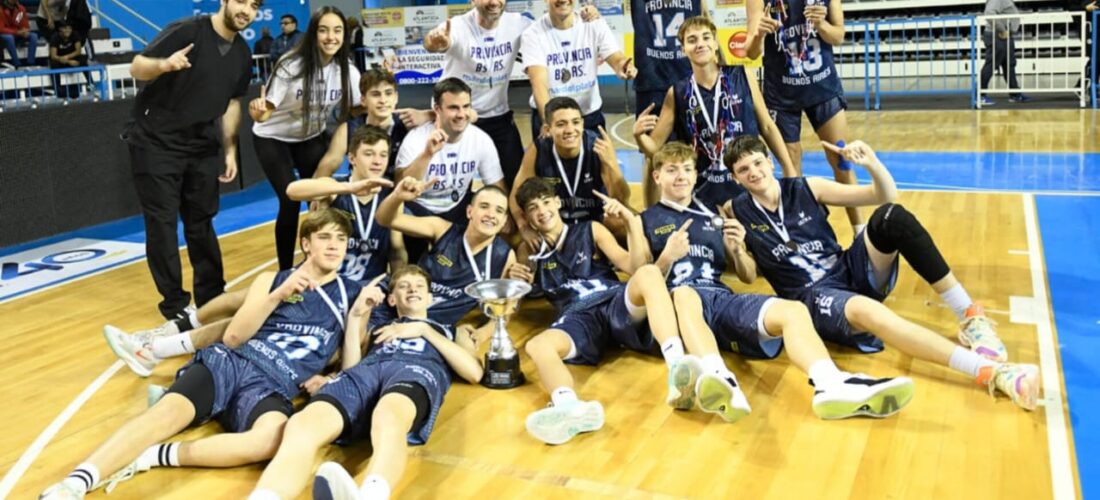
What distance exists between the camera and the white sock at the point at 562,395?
154 inches

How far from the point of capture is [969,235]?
679 centimetres

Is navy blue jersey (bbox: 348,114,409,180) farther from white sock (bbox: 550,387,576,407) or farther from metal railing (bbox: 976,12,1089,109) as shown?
metal railing (bbox: 976,12,1089,109)

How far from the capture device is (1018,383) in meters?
3.83

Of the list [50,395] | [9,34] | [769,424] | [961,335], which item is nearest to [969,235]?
[961,335]

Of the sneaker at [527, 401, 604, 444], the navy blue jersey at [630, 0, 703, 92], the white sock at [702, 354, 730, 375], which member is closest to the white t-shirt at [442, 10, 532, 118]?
the navy blue jersey at [630, 0, 703, 92]

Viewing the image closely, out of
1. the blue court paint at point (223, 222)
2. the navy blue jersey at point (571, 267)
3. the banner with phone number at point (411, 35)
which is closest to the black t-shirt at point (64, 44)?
the blue court paint at point (223, 222)

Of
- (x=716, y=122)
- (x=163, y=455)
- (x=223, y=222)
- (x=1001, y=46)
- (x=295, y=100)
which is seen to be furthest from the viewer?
(x=1001, y=46)

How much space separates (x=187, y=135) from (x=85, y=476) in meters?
2.68

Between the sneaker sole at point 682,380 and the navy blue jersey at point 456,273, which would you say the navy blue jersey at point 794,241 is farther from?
the navy blue jersey at point 456,273

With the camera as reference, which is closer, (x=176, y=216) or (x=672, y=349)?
(x=672, y=349)

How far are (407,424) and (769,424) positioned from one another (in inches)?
54.1

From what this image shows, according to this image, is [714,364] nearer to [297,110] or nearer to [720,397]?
[720,397]

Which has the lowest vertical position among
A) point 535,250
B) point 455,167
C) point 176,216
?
point 535,250

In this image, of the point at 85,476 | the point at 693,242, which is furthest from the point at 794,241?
the point at 85,476
